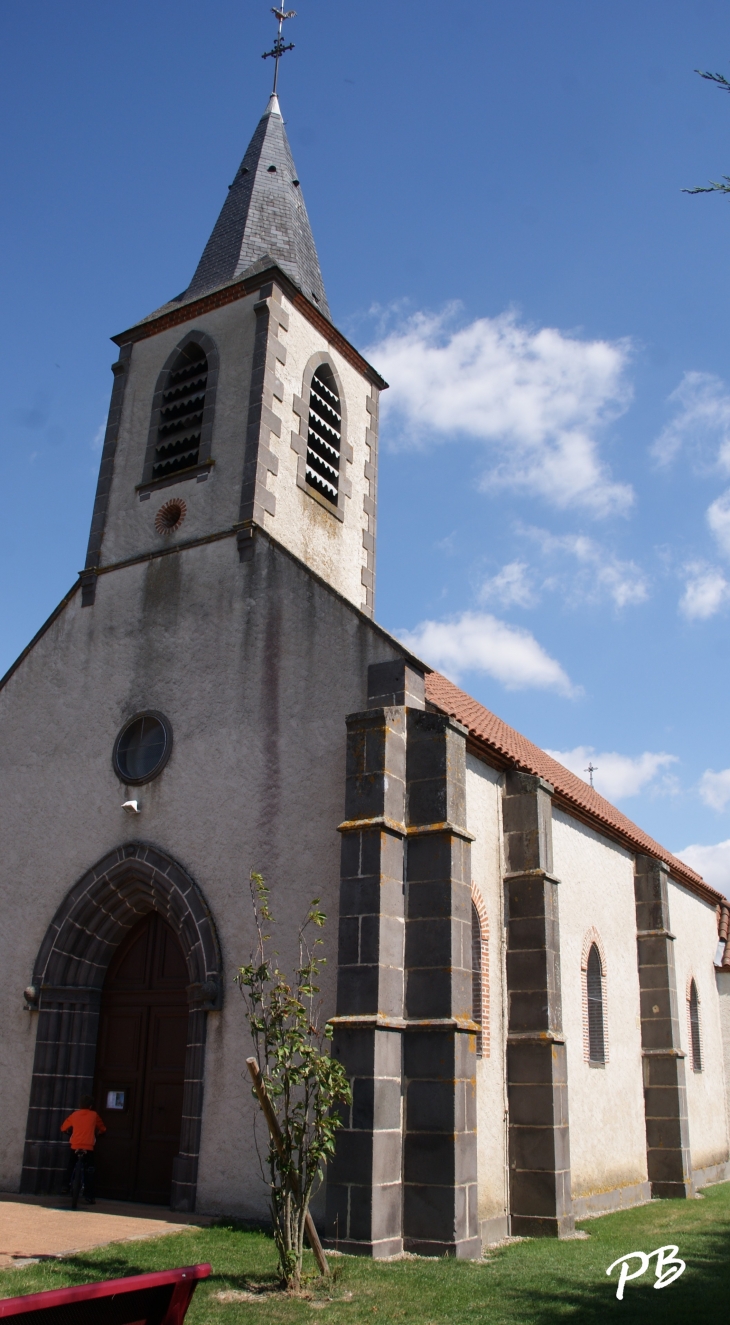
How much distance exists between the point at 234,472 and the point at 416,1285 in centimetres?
957

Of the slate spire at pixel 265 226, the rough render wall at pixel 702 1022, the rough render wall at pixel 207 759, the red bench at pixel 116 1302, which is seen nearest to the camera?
the red bench at pixel 116 1302

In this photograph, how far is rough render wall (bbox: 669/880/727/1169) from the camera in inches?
714

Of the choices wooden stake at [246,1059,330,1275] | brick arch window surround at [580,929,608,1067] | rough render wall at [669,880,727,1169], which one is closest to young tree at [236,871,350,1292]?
wooden stake at [246,1059,330,1275]

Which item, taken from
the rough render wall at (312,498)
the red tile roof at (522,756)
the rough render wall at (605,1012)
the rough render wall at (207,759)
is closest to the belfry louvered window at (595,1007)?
the rough render wall at (605,1012)

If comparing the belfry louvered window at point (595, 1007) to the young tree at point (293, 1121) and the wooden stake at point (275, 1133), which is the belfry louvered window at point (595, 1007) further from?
the wooden stake at point (275, 1133)

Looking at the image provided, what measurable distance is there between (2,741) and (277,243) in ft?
30.0

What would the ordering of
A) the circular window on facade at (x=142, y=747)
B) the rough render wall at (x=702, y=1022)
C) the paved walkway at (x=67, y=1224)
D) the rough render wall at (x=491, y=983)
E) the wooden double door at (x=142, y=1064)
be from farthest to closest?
the rough render wall at (x=702, y=1022)
the circular window on facade at (x=142, y=747)
the wooden double door at (x=142, y=1064)
the rough render wall at (x=491, y=983)
the paved walkway at (x=67, y=1224)

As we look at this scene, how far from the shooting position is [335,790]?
10453 millimetres

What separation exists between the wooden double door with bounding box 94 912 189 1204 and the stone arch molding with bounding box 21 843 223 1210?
176 mm

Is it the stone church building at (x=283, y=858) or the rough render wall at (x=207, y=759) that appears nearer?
the stone church building at (x=283, y=858)

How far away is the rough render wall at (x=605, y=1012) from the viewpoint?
13.0 metres

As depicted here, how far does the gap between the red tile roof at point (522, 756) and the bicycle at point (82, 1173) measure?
19.6 ft

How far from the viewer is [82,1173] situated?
34.0ft

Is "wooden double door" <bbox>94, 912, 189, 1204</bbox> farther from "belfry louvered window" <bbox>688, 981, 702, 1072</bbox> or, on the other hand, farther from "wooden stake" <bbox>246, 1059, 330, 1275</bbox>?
"belfry louvered window" <bbox>688, 981, 702, 1072</bbox>
